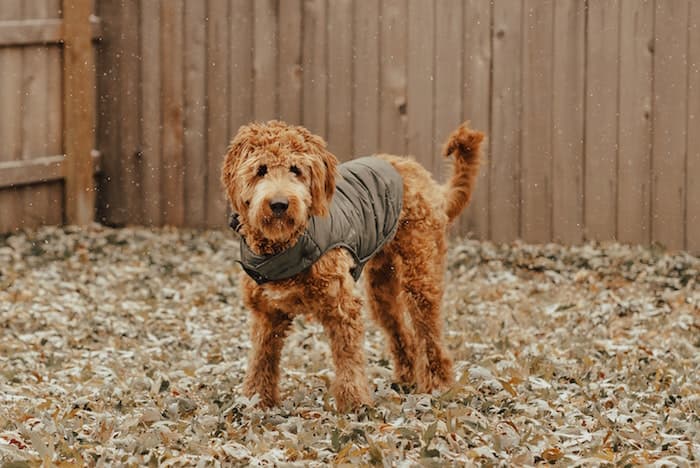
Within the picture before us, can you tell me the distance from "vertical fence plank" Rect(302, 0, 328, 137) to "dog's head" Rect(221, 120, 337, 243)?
478cm

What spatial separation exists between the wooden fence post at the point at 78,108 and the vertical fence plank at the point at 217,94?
3.16 feet

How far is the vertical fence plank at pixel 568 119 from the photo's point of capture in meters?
8.73

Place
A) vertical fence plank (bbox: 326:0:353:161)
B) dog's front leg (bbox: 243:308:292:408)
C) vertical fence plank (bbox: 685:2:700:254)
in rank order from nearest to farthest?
dog's front leg (bbox: 243:308:292:408) → vertical fence plank (bbox: 685:2:700:254) → vertical fence plank (bbox: 326:0:353:161)

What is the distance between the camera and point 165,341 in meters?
6.59

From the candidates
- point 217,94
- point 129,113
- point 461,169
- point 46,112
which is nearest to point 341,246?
point 461,169

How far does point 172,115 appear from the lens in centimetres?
988

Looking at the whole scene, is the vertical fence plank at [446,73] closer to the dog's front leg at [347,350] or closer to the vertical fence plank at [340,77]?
the vertical fence plank at [340,77]

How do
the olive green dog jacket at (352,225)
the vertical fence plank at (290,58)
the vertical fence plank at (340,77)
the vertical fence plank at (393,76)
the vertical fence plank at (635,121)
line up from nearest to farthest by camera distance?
the olive green dog jacket at (352,225) → the vertical fence plank at (635,121) → the vertical fence plank at (393,76) → the vertical fence plank at (340,77) → the vertical fence plank at (290,58)

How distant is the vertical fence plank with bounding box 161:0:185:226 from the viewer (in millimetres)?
9773

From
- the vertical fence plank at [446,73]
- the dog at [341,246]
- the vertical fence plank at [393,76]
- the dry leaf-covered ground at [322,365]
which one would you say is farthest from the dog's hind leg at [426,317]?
the vertical fence plank at [393,76]

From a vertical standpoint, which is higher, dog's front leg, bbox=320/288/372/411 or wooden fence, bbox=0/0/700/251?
wooden fence, bbox=0/0/700/251

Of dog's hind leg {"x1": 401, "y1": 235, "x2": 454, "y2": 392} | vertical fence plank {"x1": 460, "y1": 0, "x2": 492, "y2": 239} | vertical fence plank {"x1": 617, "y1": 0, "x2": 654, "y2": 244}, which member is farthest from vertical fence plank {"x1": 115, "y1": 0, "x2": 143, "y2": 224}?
dog's hind leg {"x1": 401, "y1": 235, "x2": 454, "y2": 392}

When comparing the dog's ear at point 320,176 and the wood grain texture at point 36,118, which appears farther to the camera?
the wood grain texture at point 36,118

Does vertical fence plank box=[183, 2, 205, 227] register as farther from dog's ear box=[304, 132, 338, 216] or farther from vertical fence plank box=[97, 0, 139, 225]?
dog's ear box=[304, 132, 338, 216]
